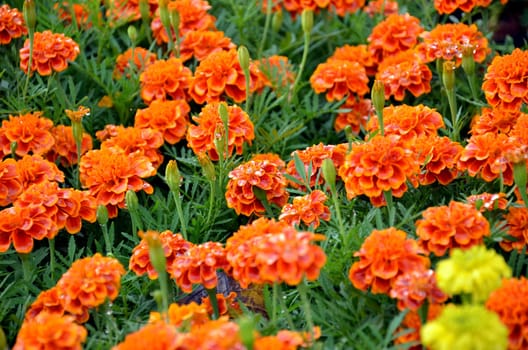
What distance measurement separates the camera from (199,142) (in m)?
1.89

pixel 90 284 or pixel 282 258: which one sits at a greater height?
pixel 282 258

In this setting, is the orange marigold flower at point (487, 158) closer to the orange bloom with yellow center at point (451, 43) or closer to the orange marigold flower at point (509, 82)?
the orange marigold flower at point (509, 82)

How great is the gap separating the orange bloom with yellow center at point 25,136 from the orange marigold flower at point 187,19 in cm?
51

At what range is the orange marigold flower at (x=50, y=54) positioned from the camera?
2.04 metres

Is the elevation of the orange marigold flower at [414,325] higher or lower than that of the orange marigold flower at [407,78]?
lower

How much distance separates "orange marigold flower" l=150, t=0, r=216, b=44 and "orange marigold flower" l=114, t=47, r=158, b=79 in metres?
0.09

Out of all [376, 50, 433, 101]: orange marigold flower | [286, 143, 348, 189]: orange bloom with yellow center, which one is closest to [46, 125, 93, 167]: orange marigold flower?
[286, 143, 348, 189]: orange bloom with yellow center

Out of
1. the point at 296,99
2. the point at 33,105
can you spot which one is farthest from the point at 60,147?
the point at 296,99

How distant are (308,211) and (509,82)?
549 mm

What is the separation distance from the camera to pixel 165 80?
2084 mm

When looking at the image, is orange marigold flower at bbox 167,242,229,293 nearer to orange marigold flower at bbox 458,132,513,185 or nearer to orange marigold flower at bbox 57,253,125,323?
orange marigold flower at bbox 57,253,125,323

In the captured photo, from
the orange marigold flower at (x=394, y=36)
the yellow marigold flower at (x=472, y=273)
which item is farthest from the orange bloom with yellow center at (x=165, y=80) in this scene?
the yellow marigold flower at (x=472, y=273)

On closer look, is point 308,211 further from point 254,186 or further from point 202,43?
point 202,43

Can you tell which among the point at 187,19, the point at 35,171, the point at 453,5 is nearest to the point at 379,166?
the point at 35,171
